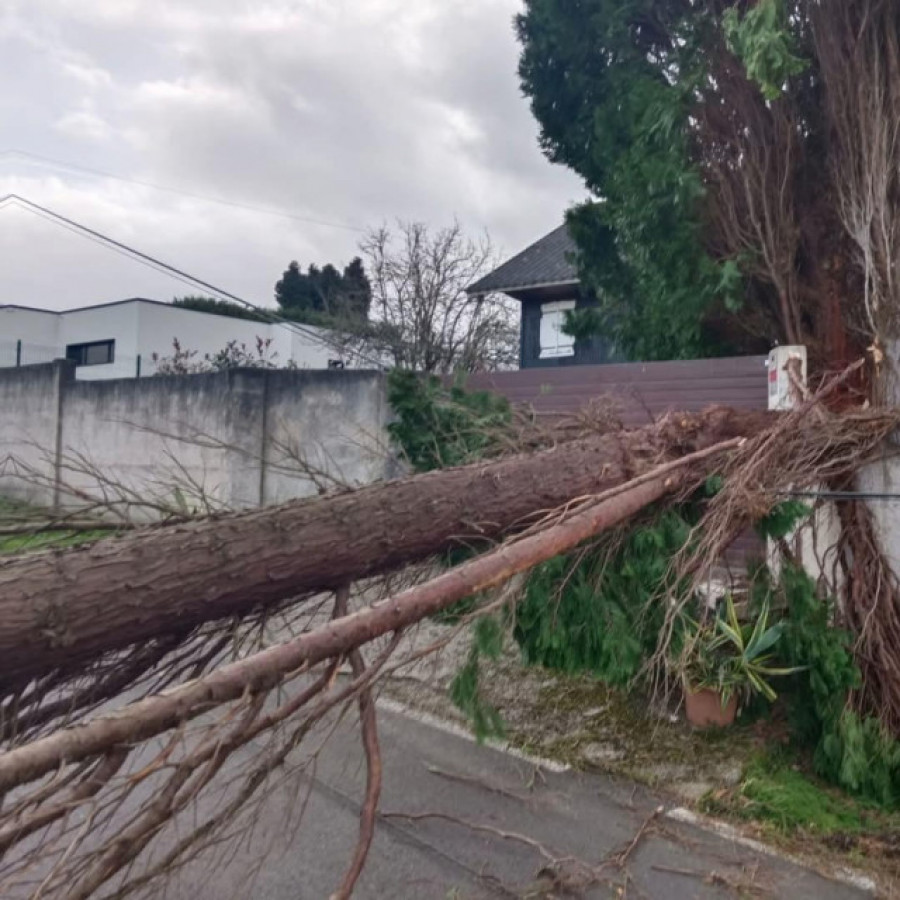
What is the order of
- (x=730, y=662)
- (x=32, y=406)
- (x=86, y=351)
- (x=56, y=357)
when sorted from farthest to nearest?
(x=86, y=351) < (x=56, y=357) < (x=32, y=406) < (x=730, y=662)

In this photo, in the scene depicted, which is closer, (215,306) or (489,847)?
(489,847)

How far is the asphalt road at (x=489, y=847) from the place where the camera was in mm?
3217

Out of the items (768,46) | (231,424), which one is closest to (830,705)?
(768,46)

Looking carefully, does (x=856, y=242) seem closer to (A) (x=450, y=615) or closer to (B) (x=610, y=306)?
(B) (x=610, y=306)

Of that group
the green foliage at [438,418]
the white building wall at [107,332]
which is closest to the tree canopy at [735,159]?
the green foliage at [438,418]

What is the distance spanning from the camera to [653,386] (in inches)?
245

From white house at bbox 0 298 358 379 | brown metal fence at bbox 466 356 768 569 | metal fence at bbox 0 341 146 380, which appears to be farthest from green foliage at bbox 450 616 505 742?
metal fence at bbox 0 341 146 380

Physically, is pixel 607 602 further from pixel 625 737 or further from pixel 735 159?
pixel 735 159

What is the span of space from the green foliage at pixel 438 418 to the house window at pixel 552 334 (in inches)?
459

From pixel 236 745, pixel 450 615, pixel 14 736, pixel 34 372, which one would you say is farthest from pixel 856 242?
pixel 34 372

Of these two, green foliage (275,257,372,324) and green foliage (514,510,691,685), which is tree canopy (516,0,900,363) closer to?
green foliage (514,510,691,685)

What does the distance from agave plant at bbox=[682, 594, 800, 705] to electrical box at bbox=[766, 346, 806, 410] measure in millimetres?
1128

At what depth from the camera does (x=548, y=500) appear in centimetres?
361

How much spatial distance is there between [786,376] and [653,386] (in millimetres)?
1561
